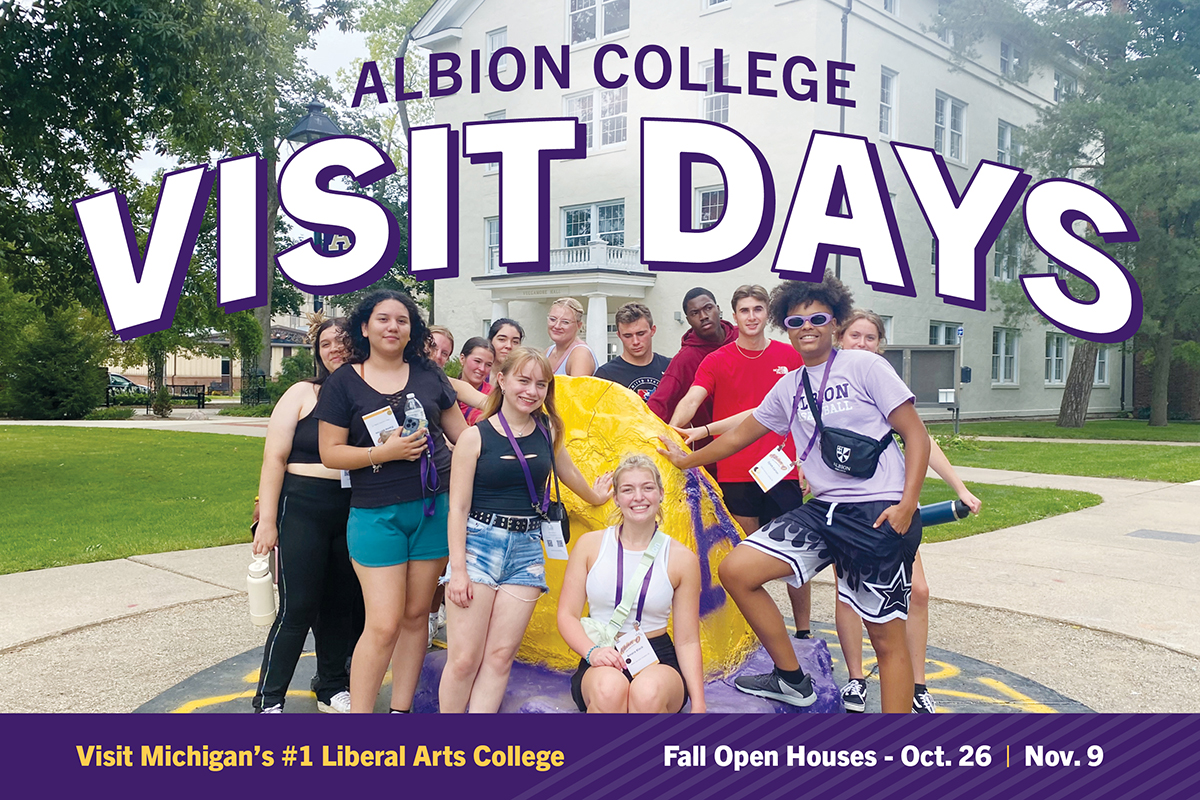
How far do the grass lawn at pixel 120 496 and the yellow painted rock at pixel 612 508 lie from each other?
17.2 feet

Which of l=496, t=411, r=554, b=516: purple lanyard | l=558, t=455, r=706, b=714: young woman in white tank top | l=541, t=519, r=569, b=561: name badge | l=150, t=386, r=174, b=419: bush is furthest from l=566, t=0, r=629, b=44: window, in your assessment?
l=558, t=455, r=706, b=714: young woman in white tank top

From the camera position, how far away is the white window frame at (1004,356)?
27.2 metres

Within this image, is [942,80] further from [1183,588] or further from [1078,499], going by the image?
[1183,588]

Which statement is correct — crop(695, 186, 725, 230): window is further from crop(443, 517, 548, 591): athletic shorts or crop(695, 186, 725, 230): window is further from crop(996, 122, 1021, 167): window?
crop(443, 517, 548, 591): athletic shorts

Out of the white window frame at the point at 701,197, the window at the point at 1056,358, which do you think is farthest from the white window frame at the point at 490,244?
the window at the point at 1056,358

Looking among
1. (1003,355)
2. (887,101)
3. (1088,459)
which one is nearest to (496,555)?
(1088,459)

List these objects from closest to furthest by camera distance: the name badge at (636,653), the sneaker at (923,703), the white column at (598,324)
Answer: the name badge at (636,653) < the sneaker at (923,703) < the white column at (598,324)

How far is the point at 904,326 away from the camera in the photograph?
23.3m

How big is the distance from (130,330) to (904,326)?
67.6 feet

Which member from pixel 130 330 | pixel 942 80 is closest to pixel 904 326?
pixel 942 80

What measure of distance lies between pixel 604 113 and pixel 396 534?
2151 centimetres

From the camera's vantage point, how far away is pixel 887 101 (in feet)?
73.9

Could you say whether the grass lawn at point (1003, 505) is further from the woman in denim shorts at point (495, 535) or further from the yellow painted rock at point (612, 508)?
the woman in denim shorts at point (495, 535)

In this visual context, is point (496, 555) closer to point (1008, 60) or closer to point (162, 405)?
point (1008, 60)
